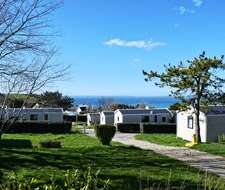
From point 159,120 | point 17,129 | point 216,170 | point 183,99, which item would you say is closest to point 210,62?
point 183,99

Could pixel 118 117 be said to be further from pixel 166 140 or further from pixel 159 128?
pixel 166 140

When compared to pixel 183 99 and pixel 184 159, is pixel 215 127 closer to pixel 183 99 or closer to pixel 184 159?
pixel 183 99

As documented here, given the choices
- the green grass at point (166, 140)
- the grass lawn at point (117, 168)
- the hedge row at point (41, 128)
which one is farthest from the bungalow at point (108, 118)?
the grass lawn at point (117, 168)

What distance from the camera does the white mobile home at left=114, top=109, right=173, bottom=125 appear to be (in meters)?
66.9

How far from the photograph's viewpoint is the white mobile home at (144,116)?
66938 mm

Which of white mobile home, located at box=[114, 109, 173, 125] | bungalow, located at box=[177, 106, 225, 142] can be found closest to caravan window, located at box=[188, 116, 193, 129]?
bungalow, located at box=[177, 106, 225, 142]

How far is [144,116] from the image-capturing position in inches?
2660

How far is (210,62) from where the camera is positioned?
3594 cm

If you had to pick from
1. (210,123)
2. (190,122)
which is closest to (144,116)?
(190,122)

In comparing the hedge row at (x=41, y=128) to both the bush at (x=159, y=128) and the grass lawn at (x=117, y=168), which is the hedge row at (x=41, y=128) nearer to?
the bush at (x=159, y=128)

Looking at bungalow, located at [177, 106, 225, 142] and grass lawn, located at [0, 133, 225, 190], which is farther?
bungalow, located at [177, 106, 225, 142]

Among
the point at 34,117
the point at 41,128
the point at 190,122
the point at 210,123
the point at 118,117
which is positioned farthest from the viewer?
the point at 118,117

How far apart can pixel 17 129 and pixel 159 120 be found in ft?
60.9

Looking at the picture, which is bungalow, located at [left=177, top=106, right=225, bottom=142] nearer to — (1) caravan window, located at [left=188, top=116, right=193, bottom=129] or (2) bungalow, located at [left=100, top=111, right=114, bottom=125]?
(1) caravan window, located at [left=188, top=116, right=193, bottom=129]
